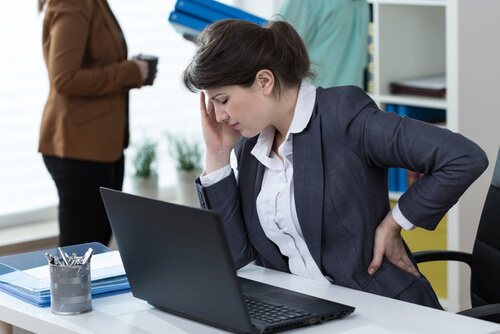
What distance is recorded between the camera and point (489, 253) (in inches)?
80.7

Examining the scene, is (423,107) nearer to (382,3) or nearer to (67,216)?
(382,3)

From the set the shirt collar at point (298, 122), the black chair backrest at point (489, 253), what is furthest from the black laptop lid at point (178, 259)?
the black chair backrest at point (489, 253)

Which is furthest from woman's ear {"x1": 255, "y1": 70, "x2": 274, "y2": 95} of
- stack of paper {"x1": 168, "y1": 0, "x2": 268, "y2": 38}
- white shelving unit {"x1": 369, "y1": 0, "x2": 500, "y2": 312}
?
white shelving unit {"x1": 369, "y1": 0, "x2": 500, "y2": 312}

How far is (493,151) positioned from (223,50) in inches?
68.6

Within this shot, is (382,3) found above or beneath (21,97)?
above

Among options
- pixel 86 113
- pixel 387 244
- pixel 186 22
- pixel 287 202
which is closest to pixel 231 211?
pixel 287 202

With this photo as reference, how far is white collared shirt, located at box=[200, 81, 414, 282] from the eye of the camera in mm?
1771

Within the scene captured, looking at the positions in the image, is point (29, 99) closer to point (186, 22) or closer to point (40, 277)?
point (186, 22)

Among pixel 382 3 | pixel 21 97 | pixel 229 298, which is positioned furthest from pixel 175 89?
pixel 229 298

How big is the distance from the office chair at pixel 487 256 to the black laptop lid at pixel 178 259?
0.82m

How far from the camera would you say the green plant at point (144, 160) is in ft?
13.4

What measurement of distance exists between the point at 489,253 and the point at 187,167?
234cm

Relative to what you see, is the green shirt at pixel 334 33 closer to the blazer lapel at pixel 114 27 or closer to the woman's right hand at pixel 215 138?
the blazer lapel at pixel 114 27

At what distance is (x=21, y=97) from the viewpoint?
12.6 feet
